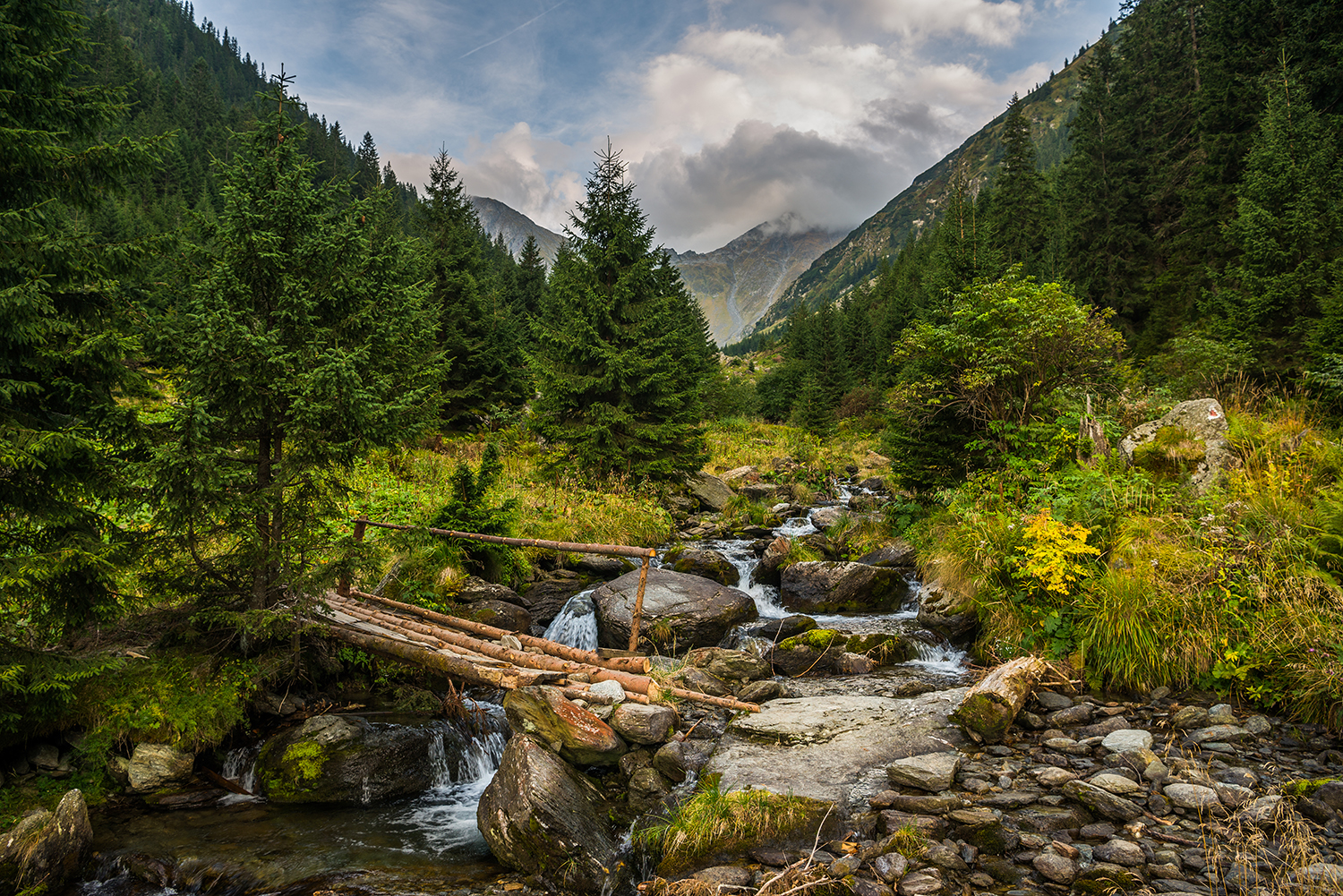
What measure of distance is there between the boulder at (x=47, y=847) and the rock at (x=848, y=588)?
Result: 1046cm

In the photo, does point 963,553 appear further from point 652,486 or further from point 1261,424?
point 652,486

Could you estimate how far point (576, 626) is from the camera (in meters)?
10.5

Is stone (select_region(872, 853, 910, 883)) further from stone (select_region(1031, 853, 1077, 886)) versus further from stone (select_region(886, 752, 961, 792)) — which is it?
stone (select_region(886, 752, 961, 792))

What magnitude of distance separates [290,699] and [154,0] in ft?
726

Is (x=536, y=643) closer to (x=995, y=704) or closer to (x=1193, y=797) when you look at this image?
(x=995, y=704)

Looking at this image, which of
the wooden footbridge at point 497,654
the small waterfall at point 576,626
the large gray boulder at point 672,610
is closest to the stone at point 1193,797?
the wooden footbridge at point 497,654

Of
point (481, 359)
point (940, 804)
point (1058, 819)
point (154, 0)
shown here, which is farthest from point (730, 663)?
point (154, 0)

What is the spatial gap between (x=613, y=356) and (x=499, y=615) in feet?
30.0

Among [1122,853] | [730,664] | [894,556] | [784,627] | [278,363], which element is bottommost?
[784,627]

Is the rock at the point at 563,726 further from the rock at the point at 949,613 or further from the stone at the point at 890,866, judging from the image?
the rock at the point at 949,613

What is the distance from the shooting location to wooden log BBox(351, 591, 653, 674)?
7.53 metres

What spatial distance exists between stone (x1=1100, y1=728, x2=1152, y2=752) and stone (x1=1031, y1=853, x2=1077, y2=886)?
1805 mm

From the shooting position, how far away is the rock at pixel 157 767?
18.6ft

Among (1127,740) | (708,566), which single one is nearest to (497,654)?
(1127,740)
